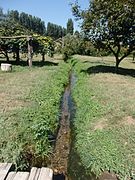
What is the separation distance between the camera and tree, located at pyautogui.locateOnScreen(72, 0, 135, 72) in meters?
19.8

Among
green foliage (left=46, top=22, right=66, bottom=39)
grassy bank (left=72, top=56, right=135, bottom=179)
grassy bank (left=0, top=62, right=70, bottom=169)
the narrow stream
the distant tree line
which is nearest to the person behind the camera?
grassy bank (left=72, top=56, right=135, bottom=179)

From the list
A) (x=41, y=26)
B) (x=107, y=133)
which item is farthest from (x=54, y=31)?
(x=107, y=133)

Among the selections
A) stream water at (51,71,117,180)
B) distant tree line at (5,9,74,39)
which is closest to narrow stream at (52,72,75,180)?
stream water at (51,71,117,180)

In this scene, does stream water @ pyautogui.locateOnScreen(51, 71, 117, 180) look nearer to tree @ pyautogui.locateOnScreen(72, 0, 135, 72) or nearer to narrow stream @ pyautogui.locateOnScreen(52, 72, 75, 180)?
narrow stream @ pyautogui.locateOnScreen(52, 72, 75, 180)

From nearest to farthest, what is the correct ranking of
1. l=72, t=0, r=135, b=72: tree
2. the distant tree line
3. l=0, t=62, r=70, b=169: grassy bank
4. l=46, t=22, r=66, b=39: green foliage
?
l=0, t=62, r=70, b=169: grassy bank, l=72, t=0, r=135, b=72: tree, the distant tree line, l=46, t=22, r=66, b=39: green foliage

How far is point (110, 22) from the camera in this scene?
20531 mm

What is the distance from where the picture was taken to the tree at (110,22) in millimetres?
19781

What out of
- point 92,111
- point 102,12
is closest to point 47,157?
point 92,111

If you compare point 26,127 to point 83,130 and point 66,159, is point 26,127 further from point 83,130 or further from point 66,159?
point 83,130

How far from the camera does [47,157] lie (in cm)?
760

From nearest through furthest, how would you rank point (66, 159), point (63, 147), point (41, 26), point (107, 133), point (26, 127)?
point (66, 159), point (26, 127), point (107, 133), point (63, 147), point (41, 26)

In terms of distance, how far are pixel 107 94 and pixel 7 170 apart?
8433mm

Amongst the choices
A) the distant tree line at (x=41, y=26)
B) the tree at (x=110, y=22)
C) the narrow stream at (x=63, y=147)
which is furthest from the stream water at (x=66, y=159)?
the distant tree line at (x=41, y=26)

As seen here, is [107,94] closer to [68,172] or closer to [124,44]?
[68,172]
